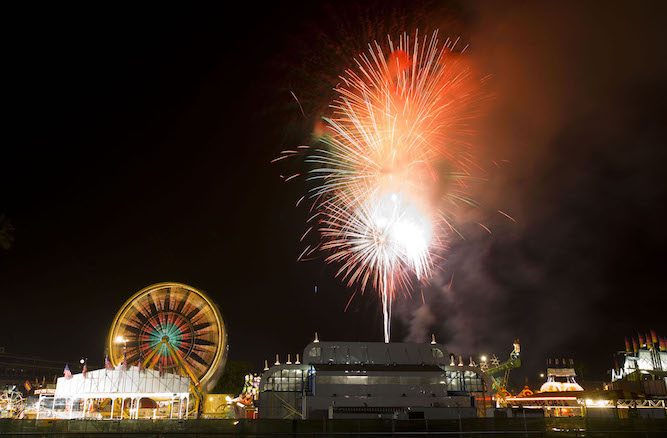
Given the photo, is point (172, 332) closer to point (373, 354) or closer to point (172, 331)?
point (172, 331)

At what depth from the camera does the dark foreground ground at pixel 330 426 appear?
2572 centimetres

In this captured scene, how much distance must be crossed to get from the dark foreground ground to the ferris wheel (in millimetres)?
22230

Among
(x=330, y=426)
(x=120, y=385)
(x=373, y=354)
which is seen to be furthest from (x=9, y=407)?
(x=330, y=426)

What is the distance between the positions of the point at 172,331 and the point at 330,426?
103 feet

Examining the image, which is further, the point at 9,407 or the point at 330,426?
the point at 9,407

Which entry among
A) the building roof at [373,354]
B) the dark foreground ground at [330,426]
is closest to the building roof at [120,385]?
the dark foreground ground at [330,426]

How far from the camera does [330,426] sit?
26062 mm

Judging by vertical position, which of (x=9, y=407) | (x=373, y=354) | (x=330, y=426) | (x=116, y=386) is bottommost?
(x=9, y=407)

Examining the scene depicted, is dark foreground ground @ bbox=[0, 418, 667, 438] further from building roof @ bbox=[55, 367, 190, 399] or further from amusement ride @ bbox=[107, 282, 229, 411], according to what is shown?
amusement ride @ bbox=[107, 282, 229, 411]

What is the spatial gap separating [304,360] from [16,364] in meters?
116

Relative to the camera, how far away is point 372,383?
42094 millimetres

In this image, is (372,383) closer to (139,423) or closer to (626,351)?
(139,423)

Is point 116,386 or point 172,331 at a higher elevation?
point 172,331

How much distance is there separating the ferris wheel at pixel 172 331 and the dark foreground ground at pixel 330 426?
72.9ft
